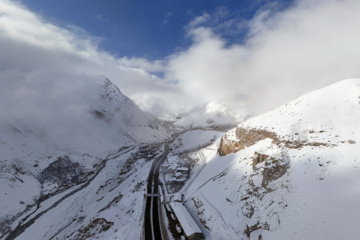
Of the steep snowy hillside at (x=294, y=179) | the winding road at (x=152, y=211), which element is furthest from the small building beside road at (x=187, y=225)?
the winding road at (x=152, y=211)

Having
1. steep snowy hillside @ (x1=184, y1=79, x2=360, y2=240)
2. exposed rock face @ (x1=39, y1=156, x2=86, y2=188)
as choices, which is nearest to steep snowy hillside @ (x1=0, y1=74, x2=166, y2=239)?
exposed rock face @ (x1=39, y1=156, x2=86, y2=188)

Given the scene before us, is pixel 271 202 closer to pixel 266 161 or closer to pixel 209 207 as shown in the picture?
pixel 266 161

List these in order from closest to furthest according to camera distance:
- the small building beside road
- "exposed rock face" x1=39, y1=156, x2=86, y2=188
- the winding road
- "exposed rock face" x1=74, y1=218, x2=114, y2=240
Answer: the small building beside road
the winding road
"exposed rock face" x1=74, y1=218, x2=114, y2=240
"exposed rock face" x1=39, y1=156, x2=86, y2=188

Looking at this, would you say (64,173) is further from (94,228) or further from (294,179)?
(294,179)

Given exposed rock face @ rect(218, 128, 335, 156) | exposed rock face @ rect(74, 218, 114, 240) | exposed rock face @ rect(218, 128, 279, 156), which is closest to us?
exposed rock face @ rect(218, 128, 335, 156)

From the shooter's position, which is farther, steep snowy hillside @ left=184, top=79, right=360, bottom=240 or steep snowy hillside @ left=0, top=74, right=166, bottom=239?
steep snowy hillside @ left=0, top=74, right=166, bottom=239

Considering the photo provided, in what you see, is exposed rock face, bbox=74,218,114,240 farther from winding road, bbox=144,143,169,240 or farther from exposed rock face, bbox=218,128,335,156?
exposed rock face, bbox=218,128,335,156

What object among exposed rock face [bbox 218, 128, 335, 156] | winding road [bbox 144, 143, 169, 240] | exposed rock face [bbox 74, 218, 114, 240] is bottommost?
exposed rock face [bbox 74, 218, 114, 240]
